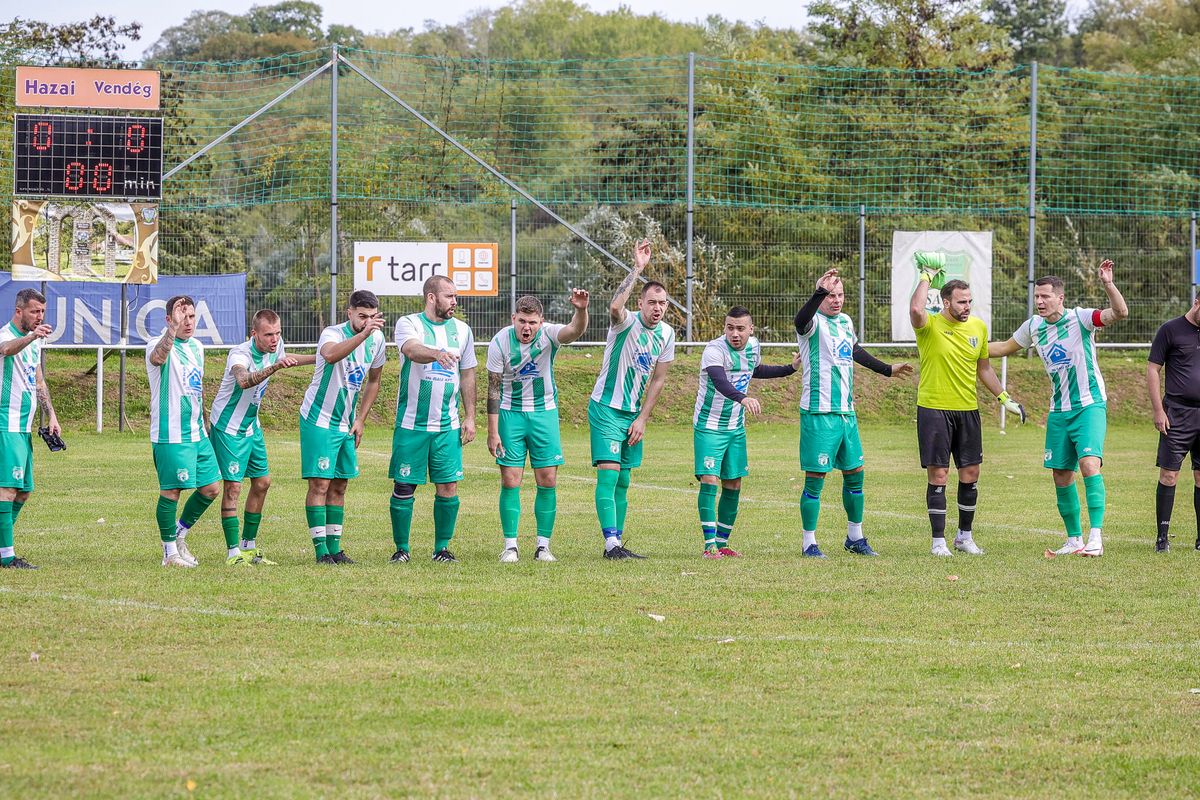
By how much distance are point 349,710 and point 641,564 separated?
466 cm

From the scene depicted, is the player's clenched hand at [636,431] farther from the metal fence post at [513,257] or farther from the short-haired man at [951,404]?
the metal fence post at [513,257]

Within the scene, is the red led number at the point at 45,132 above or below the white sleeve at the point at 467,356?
above

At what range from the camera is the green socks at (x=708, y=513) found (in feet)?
36.6

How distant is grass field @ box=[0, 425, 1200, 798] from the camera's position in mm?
5301

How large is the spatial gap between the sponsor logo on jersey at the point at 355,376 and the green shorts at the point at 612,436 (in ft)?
5.68

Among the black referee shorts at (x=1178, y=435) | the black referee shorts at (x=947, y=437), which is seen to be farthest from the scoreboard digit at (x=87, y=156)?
the black referee shorts at (x=1178, y=435)

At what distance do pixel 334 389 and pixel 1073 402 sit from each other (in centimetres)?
571

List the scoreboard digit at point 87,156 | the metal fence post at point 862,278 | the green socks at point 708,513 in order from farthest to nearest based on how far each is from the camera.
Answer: the metal fence post at point 862,278
the scoreboard digit at point 87,156
the green socks at point 708,513

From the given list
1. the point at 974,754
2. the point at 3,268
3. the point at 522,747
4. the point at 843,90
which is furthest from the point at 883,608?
the point at 843,90

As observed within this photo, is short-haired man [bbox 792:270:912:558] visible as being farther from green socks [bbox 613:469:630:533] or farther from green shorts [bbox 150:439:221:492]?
green shorts [bbox 150:439:221:492]

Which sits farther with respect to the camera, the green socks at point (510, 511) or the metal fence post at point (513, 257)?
the metal fence post at point (513, 257)

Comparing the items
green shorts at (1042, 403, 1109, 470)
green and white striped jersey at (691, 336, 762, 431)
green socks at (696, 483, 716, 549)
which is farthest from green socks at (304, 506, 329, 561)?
green shorts at (1042, 403, 1109, 470)

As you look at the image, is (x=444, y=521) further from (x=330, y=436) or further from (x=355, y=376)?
(x=355, y=376)

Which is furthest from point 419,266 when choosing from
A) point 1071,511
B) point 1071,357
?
point 1071,511
